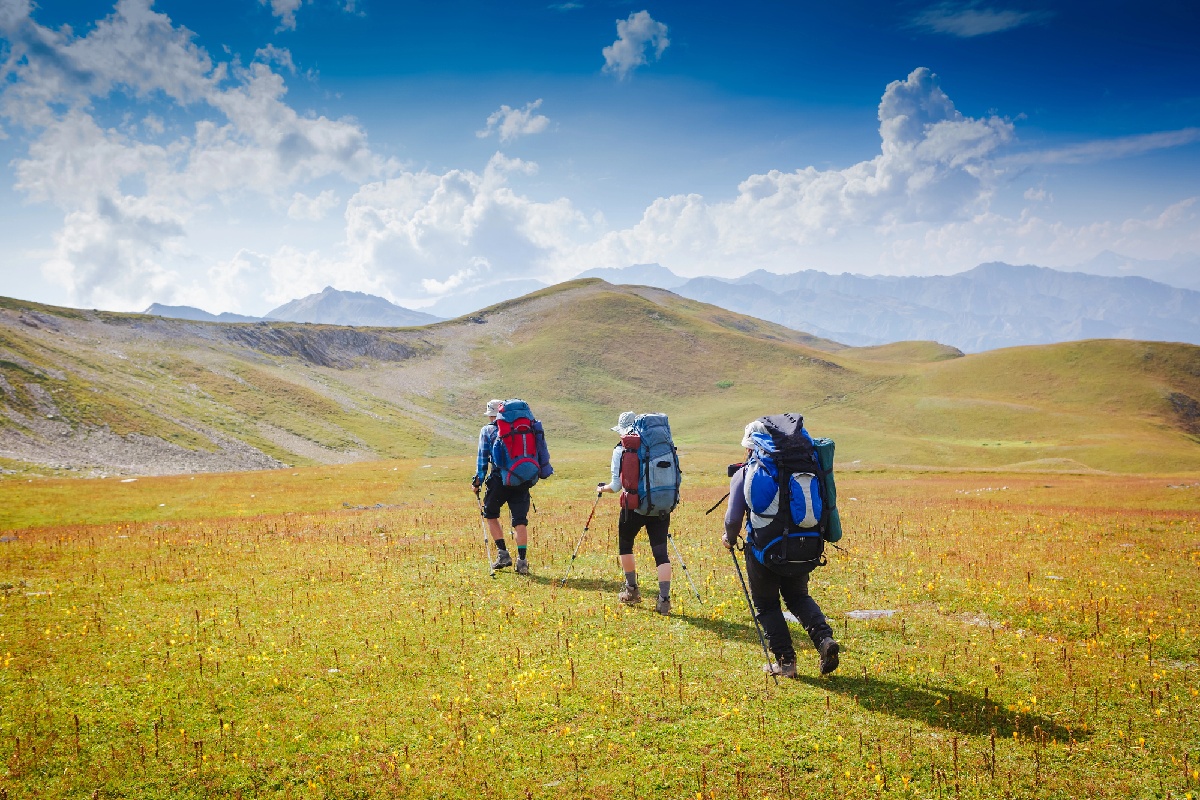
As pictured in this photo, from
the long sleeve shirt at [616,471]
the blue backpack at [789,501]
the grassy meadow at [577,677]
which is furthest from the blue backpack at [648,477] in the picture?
the blue backpack at [789,501]

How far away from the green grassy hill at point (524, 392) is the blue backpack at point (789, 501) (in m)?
66.8

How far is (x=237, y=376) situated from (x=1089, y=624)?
13090 cm

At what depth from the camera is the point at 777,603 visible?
1053cm

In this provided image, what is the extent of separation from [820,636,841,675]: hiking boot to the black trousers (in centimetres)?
36

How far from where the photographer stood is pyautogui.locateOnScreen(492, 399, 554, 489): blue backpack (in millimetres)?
16750

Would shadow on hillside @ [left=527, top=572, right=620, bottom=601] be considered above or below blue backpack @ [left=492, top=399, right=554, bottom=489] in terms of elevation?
below

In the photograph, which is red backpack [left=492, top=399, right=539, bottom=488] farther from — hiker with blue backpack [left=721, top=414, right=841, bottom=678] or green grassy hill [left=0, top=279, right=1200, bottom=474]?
green grassy hill [left=0, top=279, right=1200, bottom=474]

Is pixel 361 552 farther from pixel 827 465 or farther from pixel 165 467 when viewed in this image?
pixel 165 467

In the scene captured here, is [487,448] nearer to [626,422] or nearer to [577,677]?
[626,422]

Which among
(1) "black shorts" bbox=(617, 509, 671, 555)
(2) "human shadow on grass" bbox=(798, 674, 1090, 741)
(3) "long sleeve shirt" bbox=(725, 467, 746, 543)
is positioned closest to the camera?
(2) "human shadow on grass" bbox=(798, 674, 1090, 741)

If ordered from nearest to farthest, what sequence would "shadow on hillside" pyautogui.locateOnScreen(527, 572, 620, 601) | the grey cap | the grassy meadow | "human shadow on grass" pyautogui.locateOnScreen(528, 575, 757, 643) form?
the grassy meadow → "human shadow on grass" pyautogui.locateOnScreen(528, 575, 757, 643) → the grey cap → "shadow on hillside" pyautogui.locateOnScreen(527, 572, 620, 601)

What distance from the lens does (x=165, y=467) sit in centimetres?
7219

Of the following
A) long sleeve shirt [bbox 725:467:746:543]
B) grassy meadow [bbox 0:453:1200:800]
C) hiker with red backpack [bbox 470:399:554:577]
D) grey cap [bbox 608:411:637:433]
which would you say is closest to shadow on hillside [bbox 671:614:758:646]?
grassy meadow [bbox 0:453:1200:800]

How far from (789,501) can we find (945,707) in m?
3.67
